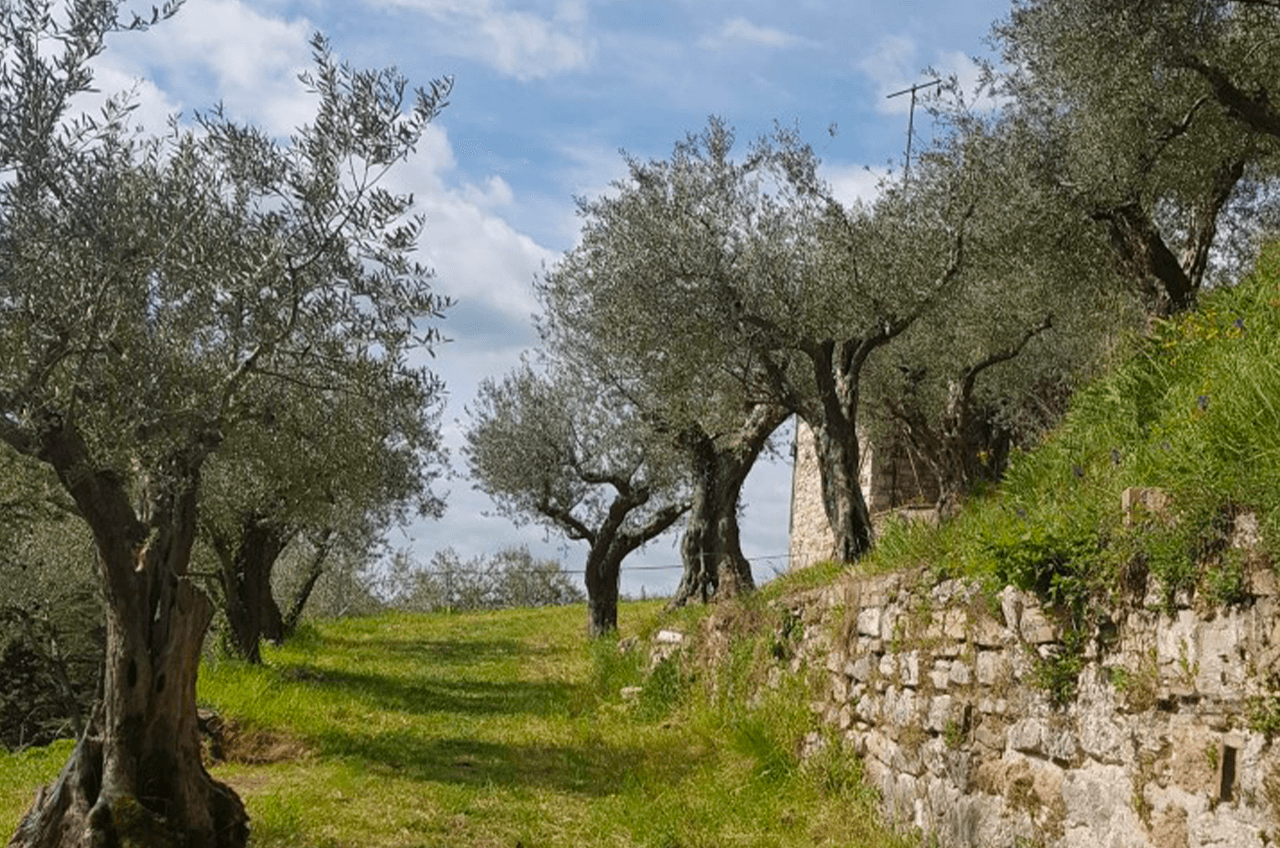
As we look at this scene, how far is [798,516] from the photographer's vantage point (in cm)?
2959

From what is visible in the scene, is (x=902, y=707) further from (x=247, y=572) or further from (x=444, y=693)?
(x=247, y=572)

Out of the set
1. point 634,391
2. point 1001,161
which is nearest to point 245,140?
point 1001,161

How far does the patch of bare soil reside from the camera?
1319 centimetres

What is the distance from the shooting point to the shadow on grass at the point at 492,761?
12.2 meters

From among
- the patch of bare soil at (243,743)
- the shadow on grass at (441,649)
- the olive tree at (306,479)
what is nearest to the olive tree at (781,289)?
the olive tree at (306,479)

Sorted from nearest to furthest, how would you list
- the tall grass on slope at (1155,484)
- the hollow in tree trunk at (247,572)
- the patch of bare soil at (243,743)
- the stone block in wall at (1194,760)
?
the stone block in wall at (1194,760), the tall grass on slope at (1155,484), the patch of bare soil at (243,743), the hollow in tree trunk at (247,572)

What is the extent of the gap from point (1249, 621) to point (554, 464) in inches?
770

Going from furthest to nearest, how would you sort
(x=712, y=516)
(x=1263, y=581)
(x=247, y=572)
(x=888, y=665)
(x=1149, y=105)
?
(x=712, y=516), (x=247, y=572), (x=1149, y=105), (x=888, y=665), (x=1263, y=581)

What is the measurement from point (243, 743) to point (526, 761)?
3171 millimetres

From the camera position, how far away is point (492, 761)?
13.4 m

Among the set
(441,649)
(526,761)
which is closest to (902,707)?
(526,761)

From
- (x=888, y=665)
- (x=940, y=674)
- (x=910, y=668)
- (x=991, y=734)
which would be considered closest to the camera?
(x=991, y=734)

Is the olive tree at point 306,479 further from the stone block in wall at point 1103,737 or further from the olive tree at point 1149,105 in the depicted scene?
the olive tree at point 1149,105

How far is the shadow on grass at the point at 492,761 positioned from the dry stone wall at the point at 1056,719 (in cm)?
274
